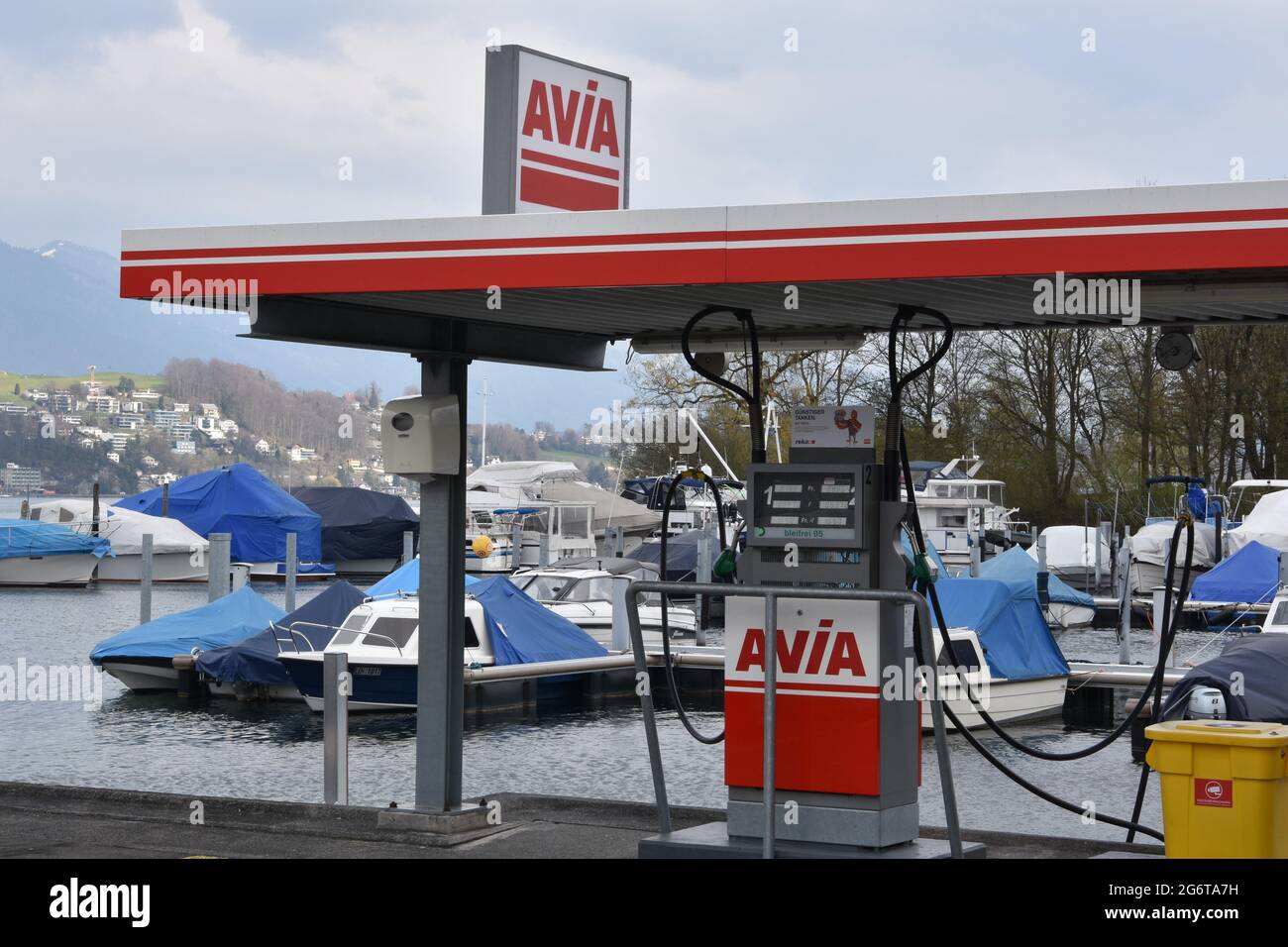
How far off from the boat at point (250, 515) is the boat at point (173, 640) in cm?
3278

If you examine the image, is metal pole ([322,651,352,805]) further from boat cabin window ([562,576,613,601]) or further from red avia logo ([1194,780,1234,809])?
boat cabin window ([562,576,613,601])

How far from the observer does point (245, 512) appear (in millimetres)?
63000

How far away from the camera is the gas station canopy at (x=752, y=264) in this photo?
6.63 metres

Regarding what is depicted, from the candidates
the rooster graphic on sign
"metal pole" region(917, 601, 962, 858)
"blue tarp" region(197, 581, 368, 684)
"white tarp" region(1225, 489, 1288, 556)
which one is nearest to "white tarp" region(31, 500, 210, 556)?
"blue tarp" region(197, 581, 368, 684)

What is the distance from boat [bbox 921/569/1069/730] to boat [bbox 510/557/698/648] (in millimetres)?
6413

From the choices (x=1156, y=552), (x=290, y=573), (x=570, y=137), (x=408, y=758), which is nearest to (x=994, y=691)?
(x=408, y=758)

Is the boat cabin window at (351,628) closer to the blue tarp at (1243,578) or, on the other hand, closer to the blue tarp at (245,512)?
the blue tarp at (1243,578)

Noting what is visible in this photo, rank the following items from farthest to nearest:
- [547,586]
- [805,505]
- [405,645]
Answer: [547,586] < [405,645] < [805,505]

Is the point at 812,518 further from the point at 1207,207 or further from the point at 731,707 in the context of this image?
the point at 1207,207

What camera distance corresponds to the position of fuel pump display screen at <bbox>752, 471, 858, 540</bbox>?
25.5 feet

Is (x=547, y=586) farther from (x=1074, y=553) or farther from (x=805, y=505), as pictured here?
(x=1074, y=553)

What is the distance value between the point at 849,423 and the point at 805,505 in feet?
1.62
